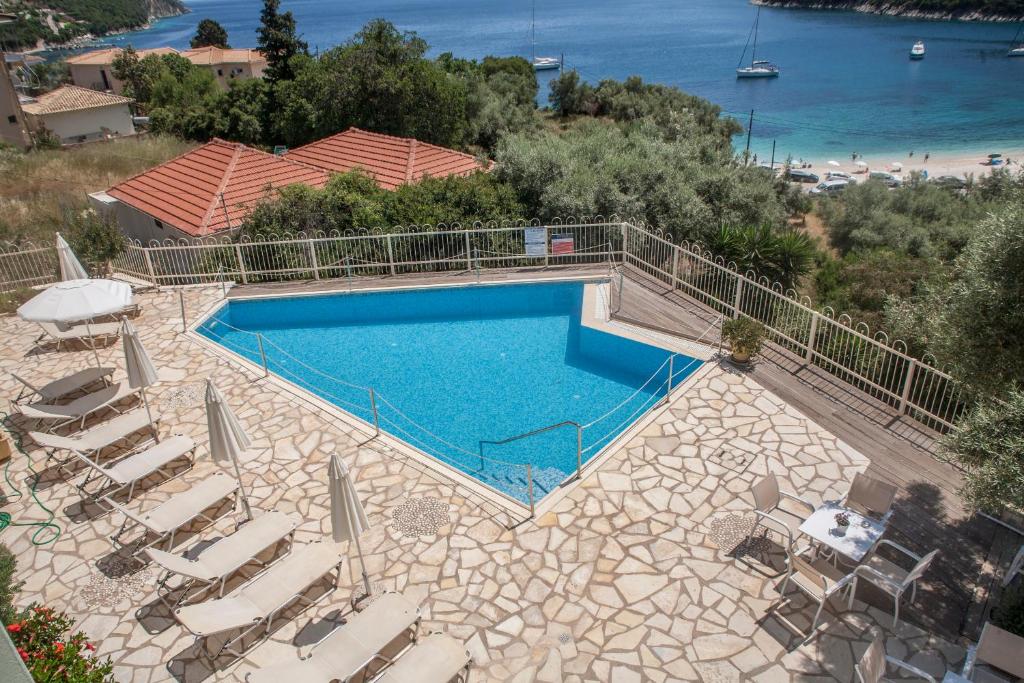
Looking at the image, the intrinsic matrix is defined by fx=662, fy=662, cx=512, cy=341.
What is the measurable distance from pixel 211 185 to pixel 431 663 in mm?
18106

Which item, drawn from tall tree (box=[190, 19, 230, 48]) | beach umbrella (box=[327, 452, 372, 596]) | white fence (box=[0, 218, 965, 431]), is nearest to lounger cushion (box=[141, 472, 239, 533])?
beach umbrella (box=[327, 452, 372, 596])

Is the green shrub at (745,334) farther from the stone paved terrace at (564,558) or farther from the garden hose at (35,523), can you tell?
the garden hose at (35,523)

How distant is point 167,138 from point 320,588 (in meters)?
39.6

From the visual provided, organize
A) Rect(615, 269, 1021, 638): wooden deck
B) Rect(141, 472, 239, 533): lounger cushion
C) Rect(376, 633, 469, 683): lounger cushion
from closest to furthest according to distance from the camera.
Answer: Rect(376, 633, 469, 683): lounger cushion, Rect(615, 269, 1021, 638): wooden deck, Rect(141, 472, 239, 533): lounger cushion

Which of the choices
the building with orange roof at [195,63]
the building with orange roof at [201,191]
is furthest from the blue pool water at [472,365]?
the building with orange roof at [195,63]

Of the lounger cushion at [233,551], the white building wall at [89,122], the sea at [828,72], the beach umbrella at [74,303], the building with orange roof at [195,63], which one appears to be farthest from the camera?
the building with orange roof at [195,63]

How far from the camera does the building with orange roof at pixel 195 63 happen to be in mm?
81062

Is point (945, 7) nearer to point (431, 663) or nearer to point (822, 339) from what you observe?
point (822, 339)

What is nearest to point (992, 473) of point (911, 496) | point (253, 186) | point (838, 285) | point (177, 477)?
point (911, 496)

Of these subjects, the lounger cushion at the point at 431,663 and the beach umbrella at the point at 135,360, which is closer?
the lounger cushion at the point at 431,663

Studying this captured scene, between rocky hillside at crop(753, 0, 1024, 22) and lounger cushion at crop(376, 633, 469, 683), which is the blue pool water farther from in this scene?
rocky hillside at crop(753, 0, 1024, 22)

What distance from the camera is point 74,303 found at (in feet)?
34.7

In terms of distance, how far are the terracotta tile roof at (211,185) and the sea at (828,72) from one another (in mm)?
57311

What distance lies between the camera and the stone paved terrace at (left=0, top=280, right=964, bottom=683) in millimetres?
6945
